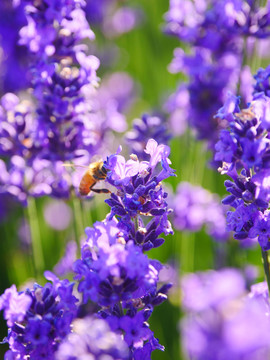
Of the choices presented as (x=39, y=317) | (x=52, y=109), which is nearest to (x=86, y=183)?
(x=52, y=109)

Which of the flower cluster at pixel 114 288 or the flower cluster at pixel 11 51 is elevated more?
the flower cluster at pixel 11 51

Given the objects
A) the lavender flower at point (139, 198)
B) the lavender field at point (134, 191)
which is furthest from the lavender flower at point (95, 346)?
the lavender flower at point (139, 198)

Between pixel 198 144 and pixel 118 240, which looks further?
pixel 198 144

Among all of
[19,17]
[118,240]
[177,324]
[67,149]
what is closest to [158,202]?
[118,240]

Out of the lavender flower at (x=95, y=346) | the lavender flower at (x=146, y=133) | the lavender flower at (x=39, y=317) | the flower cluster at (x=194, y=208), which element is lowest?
the flower cluster at (x=194, y=208)

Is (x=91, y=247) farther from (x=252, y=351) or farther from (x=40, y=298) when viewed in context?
(x=252, y=351)

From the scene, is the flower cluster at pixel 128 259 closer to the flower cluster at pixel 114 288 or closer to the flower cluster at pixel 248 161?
the flower cluster at pixel 114 288
